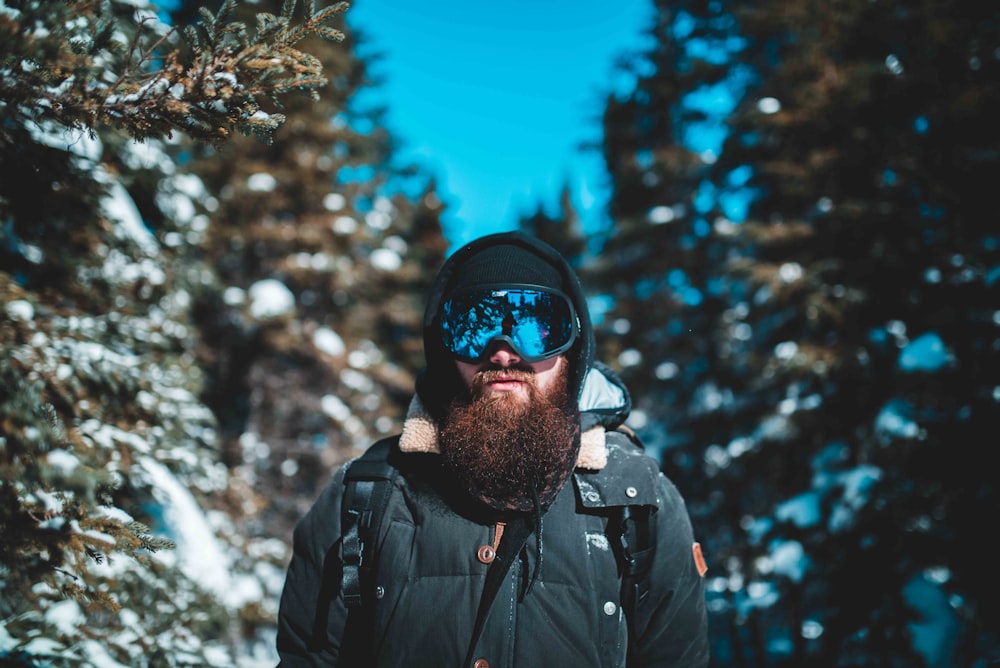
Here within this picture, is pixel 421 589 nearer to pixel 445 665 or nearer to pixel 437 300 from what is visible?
pixel 445 665

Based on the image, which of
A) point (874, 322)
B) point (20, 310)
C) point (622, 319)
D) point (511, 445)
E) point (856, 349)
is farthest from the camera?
point (622, 319)

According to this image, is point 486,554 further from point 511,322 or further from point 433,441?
point 511,322

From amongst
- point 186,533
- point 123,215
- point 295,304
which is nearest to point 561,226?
point 295,304

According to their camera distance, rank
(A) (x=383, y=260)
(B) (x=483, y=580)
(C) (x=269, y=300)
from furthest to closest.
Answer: (A) (x=383, y=260) → (C) (x=269, y=300) → (B) (x=483, y=580)

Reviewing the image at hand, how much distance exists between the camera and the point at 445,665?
6.52 ft

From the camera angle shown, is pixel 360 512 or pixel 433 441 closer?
pixel 360 512

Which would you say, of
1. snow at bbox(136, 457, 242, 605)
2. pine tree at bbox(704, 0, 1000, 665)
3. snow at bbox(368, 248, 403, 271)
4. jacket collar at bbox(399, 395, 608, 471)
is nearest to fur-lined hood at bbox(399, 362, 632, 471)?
jacket collar at bbox(399, 395, 608, 471)

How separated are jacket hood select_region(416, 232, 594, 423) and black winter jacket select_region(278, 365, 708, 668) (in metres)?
0.14

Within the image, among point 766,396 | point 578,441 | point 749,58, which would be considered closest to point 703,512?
point 766,396

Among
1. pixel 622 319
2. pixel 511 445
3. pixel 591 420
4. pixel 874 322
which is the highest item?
pixel 622 319

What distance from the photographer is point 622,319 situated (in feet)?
41.5

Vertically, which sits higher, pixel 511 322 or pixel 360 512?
pixel 511 322

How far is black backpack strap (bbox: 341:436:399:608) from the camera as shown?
7.04 feet

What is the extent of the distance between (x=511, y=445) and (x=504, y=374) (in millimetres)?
364
